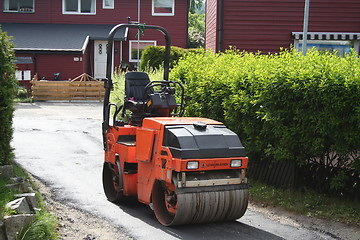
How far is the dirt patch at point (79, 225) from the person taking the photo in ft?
24.4

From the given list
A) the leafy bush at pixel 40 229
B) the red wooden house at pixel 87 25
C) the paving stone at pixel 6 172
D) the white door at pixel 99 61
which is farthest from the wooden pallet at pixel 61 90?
the leafy bush at pixel 40 229

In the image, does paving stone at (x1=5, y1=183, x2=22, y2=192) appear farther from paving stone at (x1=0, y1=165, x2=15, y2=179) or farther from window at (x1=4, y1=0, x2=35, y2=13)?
window at (x1=4, y1=0, x2=35, y2=13)

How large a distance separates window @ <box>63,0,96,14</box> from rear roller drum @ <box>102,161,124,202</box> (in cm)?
3241

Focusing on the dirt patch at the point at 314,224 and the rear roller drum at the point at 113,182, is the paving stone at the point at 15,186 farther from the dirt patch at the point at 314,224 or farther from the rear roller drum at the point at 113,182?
the dirt patch at the point at 314,224

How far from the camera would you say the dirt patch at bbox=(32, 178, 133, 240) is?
24.4 feet

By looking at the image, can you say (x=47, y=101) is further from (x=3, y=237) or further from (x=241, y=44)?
(x=3, y=237)

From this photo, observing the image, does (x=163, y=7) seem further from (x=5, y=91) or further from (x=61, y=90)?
(x=5, y=91)

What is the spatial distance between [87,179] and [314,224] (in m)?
4.75

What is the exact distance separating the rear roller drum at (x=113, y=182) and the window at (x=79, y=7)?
32413 millimetres

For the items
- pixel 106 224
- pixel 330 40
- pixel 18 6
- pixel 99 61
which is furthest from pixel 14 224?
pixel 18 6

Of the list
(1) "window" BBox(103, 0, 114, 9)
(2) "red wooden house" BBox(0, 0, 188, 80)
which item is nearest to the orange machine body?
(2) "red wooden house" BBox(0, 0, 188, 80)

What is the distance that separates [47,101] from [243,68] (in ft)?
72.5

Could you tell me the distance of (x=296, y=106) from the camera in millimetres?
8789

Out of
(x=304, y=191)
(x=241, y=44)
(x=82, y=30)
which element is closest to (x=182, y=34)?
(x=82, y=30)
